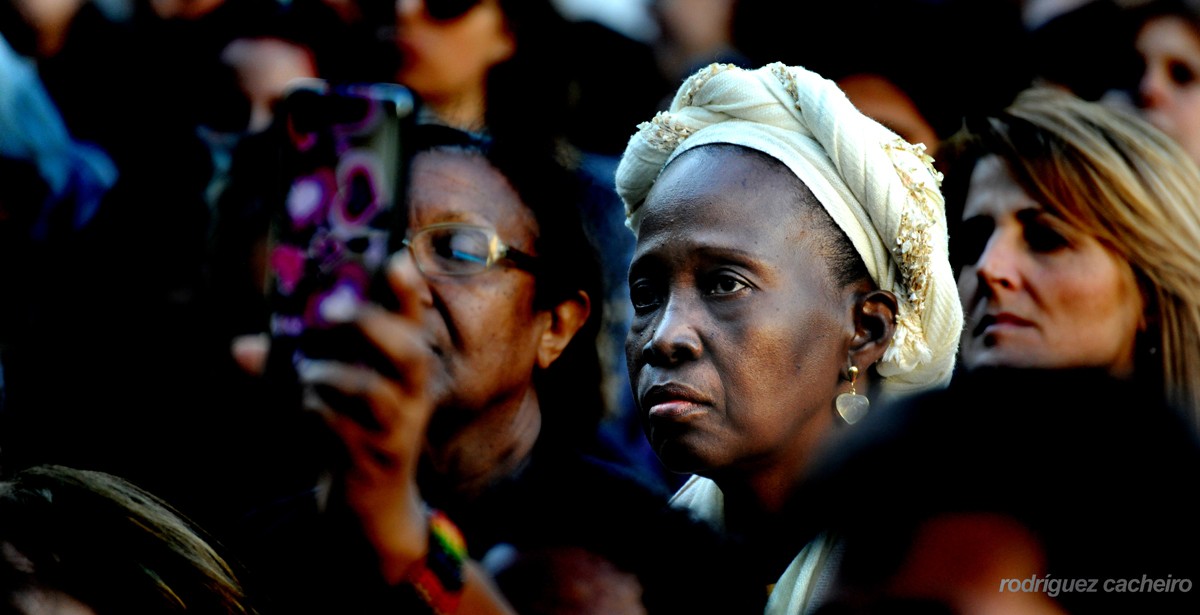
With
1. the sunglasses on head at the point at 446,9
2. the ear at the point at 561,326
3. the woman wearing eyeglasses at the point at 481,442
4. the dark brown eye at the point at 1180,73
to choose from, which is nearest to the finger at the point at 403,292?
the woman wearing eyeglasses at the point at 481,442

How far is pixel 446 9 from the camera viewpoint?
369cm

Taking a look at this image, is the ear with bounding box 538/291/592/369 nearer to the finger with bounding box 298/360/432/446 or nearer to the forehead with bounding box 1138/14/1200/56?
the finger with bounding box 298/360/432/446

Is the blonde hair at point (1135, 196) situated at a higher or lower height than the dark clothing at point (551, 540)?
higher

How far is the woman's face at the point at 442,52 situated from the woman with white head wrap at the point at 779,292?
1.24 m

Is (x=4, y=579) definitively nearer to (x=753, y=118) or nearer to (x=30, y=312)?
(x=30, y=312)

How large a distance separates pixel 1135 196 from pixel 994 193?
1.06 feet

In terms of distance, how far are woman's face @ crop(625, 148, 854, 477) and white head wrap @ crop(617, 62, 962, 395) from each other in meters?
0.07

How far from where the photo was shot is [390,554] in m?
1.93

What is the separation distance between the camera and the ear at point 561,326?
10.5 feet

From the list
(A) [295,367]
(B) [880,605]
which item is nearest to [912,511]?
(B) [880,605]

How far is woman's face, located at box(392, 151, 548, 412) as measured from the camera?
3021mm

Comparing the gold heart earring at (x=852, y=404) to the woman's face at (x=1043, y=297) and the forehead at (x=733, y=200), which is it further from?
the woman's face at (x=1043, y=297)

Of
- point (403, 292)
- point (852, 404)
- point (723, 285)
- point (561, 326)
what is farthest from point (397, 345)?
point (561, 326)

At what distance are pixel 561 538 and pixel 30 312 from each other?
1581mm
